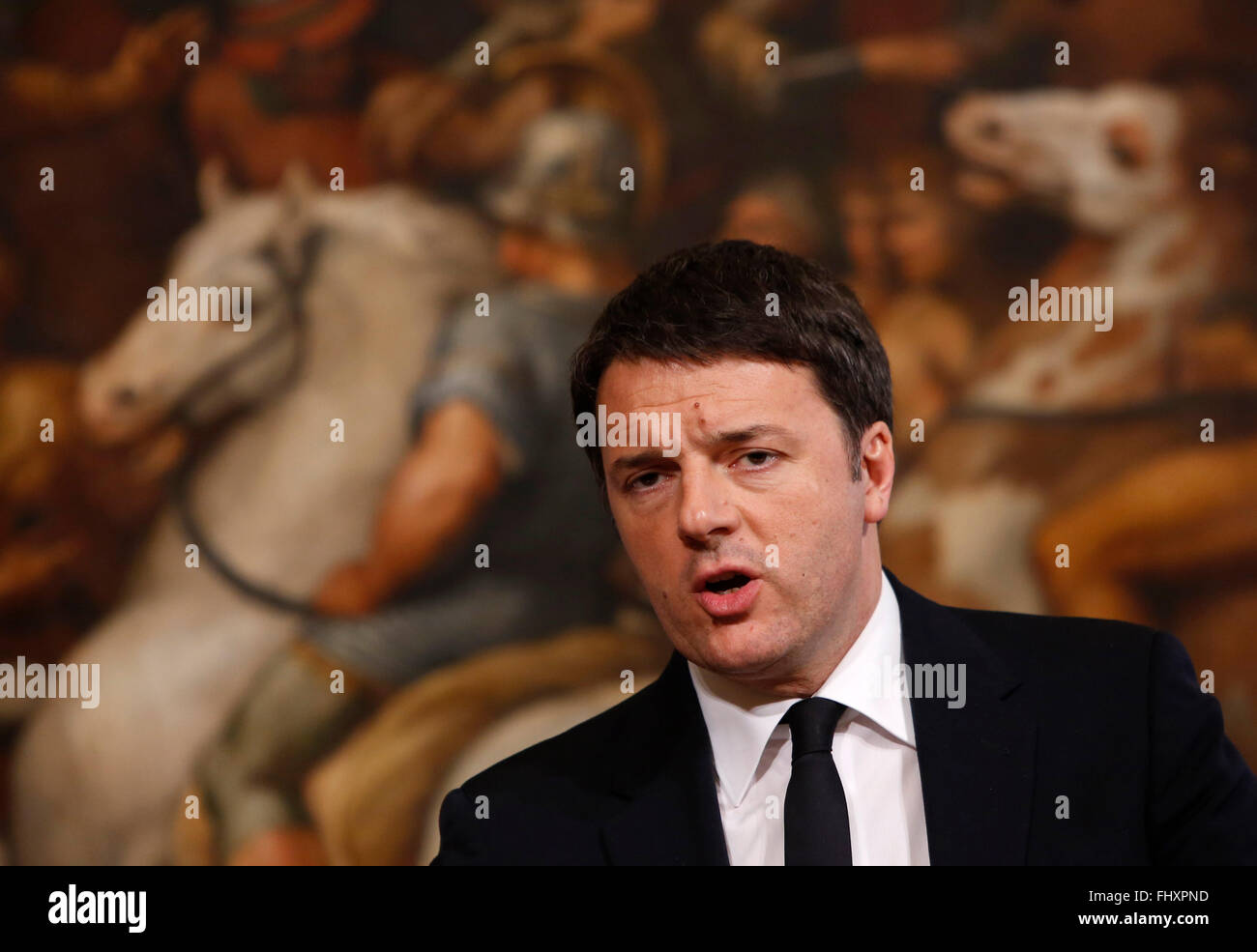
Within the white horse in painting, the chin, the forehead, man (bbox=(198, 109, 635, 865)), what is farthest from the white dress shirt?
the white horse in painting

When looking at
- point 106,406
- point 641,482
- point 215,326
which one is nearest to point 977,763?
point 641,482

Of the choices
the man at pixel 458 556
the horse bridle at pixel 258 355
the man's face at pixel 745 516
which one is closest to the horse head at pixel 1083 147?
the man at pixel 458 556

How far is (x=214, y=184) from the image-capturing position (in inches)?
197

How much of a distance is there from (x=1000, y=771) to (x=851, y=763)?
0.24 metres

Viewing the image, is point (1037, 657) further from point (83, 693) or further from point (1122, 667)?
point (83, 693)

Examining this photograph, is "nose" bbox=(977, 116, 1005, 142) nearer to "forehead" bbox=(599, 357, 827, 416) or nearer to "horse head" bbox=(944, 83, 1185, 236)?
"horse head" bbox=(944, 83, 1185, 236)

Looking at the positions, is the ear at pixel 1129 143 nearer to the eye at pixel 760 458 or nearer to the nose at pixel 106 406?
the eye at pixel 760 458

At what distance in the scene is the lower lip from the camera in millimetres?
1958

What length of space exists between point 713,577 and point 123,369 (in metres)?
3.71

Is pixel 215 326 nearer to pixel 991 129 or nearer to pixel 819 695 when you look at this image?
pixel 991 129

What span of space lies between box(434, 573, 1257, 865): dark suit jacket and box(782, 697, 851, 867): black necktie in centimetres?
13

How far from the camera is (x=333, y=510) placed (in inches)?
188

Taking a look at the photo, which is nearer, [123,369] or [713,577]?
[713,577]
